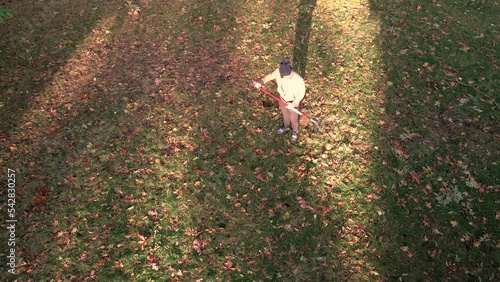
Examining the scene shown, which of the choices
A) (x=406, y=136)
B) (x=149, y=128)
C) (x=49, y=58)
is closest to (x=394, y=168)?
(x=406, y=136)

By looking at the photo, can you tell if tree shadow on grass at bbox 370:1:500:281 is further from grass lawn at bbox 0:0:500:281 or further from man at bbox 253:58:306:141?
man at bbox 253:58:306:141

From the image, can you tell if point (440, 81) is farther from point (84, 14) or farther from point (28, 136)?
point (84, 14)

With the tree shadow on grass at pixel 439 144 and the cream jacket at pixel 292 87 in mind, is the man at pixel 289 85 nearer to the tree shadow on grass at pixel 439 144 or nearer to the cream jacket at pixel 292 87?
the cream jacket at pixel 292 87

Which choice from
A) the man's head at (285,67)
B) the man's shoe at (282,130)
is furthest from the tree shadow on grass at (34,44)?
the man's head at (285,67)

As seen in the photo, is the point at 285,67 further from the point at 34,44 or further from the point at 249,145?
→ the point at 34,44

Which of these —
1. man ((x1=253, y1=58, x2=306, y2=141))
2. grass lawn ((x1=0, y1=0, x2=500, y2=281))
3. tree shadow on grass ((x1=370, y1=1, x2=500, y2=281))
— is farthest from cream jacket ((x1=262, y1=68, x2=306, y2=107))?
tree shadow on grass ((x1=370, y1=1, x2=500, y2=281))
